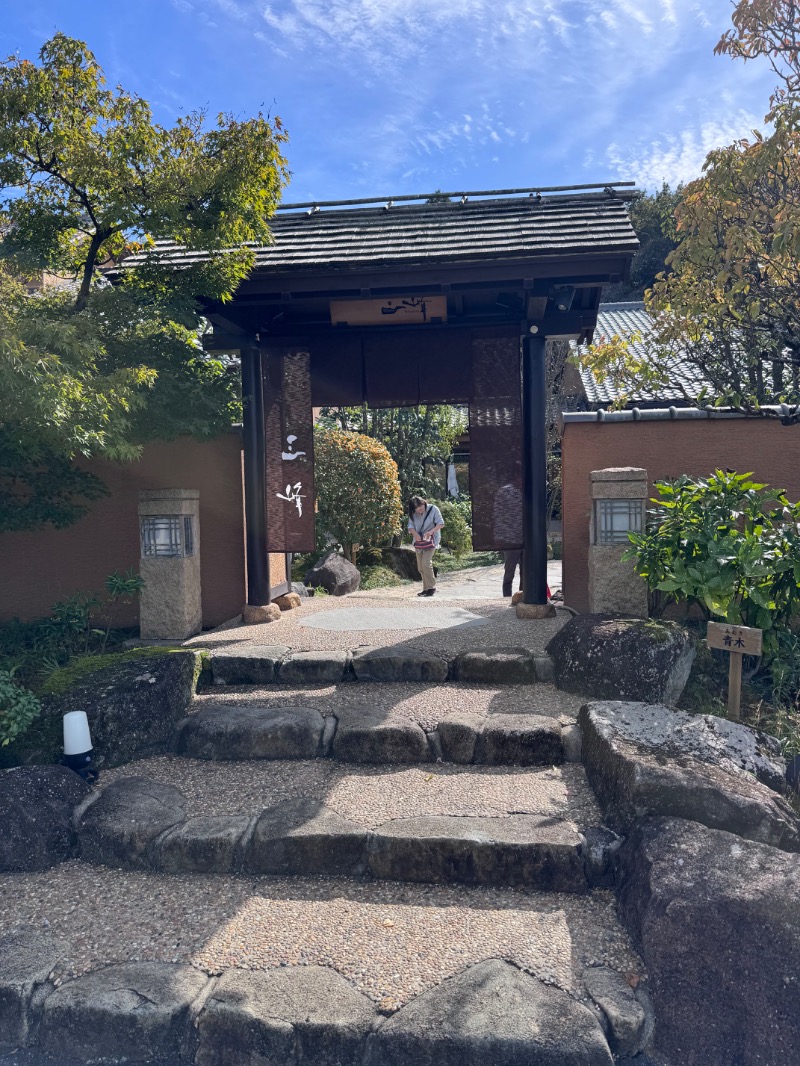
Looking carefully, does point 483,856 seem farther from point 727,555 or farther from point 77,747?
point 727,555

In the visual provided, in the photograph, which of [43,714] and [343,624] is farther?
[343,624]

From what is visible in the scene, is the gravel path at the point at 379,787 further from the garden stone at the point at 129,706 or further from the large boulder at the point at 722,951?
the large boulder at the point at 722,951

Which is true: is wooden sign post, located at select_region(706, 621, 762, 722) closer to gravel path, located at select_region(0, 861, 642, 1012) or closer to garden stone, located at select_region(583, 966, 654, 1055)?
gravel path, located at select_region(0, 861, 642, 1012)

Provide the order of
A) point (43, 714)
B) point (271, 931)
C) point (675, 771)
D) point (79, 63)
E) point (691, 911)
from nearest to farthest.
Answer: point (691, 911) < point (271, 931) < point (675, 771) < point (43, 714) < point (79, 63)

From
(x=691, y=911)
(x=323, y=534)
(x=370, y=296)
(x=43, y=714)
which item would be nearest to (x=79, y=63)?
(x=370, y=296)

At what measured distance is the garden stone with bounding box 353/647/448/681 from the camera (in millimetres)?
5746

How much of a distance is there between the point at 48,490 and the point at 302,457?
8.26 ft

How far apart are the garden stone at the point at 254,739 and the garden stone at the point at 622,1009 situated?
2358 mm

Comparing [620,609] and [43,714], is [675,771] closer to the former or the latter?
[620,609]

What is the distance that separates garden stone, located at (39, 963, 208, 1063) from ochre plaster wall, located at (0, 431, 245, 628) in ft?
16.3

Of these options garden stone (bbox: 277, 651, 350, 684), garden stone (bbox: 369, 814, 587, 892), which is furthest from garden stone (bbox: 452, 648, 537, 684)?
garden stone (bbox: 369, 814, 587, 892)

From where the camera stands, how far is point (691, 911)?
9.37 feet

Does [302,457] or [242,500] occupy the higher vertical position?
[302,457]

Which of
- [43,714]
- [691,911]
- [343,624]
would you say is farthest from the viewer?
[343,624]
